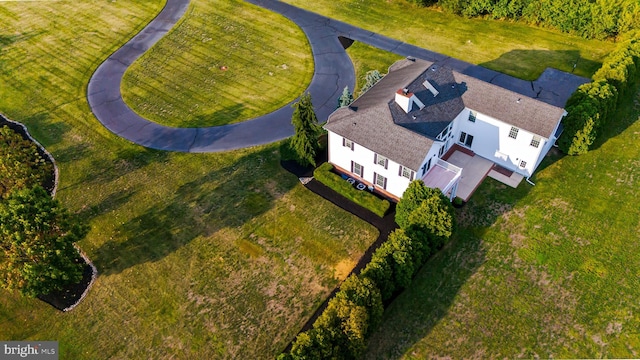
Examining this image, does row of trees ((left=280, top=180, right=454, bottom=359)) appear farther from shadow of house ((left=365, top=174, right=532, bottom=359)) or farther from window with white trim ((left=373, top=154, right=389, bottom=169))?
window with white trim ((left=373, top=154, right=389, bottom=169))

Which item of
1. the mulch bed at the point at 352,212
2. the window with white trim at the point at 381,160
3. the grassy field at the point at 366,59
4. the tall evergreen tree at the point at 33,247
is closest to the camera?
the tall evergreen tree at the point at 33,247

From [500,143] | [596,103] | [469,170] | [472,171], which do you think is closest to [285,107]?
[469,170]

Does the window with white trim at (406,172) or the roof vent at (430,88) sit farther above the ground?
the roof vent at (430,88)

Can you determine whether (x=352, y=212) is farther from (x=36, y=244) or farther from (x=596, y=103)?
(x=596, y=103)

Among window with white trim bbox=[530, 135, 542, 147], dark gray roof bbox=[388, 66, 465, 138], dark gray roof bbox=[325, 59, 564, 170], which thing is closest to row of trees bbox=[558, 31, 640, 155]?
dark gray roof bbox=[325, 59, 564, 170]

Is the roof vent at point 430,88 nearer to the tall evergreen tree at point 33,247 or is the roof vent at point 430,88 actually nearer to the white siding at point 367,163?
the white siding at point 367,163

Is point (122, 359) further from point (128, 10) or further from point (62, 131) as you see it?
Result: point (128, 10)

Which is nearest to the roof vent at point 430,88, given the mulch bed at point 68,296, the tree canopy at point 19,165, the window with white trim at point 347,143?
the window with white trim at point 347,143
